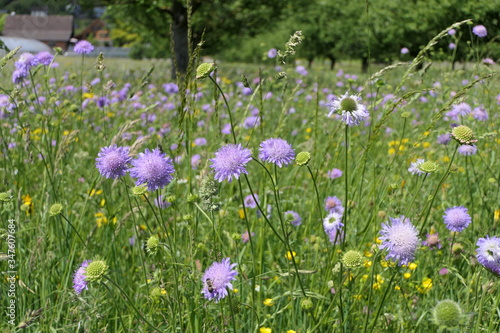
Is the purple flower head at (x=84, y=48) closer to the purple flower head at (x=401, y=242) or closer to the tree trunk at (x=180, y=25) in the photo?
the purple flower head at (x=401, y=242)

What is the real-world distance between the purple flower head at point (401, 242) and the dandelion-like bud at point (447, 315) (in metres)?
0.15

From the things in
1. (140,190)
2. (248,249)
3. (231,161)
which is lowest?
(248,249)

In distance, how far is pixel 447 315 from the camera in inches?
36.0

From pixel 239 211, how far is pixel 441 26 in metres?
18.2

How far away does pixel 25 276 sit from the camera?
5.54ft

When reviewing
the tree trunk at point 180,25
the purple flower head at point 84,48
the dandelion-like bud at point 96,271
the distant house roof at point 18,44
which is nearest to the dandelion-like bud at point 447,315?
the dandelion-like bud at point 96,271

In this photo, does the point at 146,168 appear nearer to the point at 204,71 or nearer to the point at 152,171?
the point at 152,171

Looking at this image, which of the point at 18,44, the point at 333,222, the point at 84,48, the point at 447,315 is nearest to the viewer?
the point at 447,315

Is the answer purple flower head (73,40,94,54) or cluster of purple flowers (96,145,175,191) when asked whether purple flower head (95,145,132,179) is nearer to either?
cluster of purple flowers (96,145,175,191)

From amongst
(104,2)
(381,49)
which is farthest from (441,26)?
(104,2)

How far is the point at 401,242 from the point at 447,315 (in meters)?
0.21

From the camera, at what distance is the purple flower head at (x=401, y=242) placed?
108 cm

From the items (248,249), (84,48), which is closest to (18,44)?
(84,48)

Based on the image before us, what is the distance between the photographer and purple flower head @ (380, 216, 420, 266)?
1079mm
